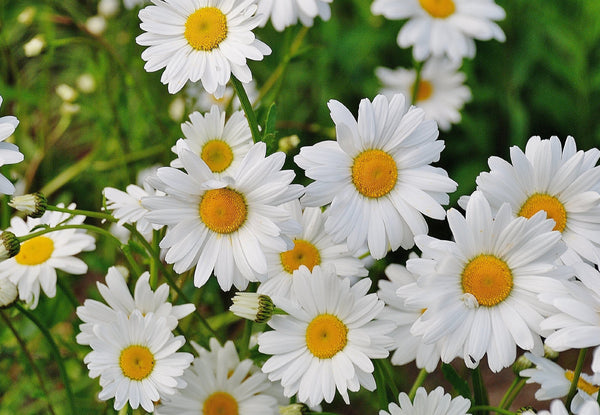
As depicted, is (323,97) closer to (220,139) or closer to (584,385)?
(220,139)

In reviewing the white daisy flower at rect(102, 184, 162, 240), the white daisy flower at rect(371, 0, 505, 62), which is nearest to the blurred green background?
the white daisy flower at rect(371, 0, 505, 62)

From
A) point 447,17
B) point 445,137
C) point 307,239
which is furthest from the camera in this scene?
point 445,137

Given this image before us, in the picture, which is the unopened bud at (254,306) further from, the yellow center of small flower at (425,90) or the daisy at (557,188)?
the yellow center of small flower at (425,90)

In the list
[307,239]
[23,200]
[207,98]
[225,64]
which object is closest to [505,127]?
[207,98]

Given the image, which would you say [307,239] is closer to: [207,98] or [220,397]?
[220,397]

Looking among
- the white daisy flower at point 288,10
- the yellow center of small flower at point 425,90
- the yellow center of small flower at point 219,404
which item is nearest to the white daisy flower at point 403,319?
the yellow center of small flower at point 219,404
